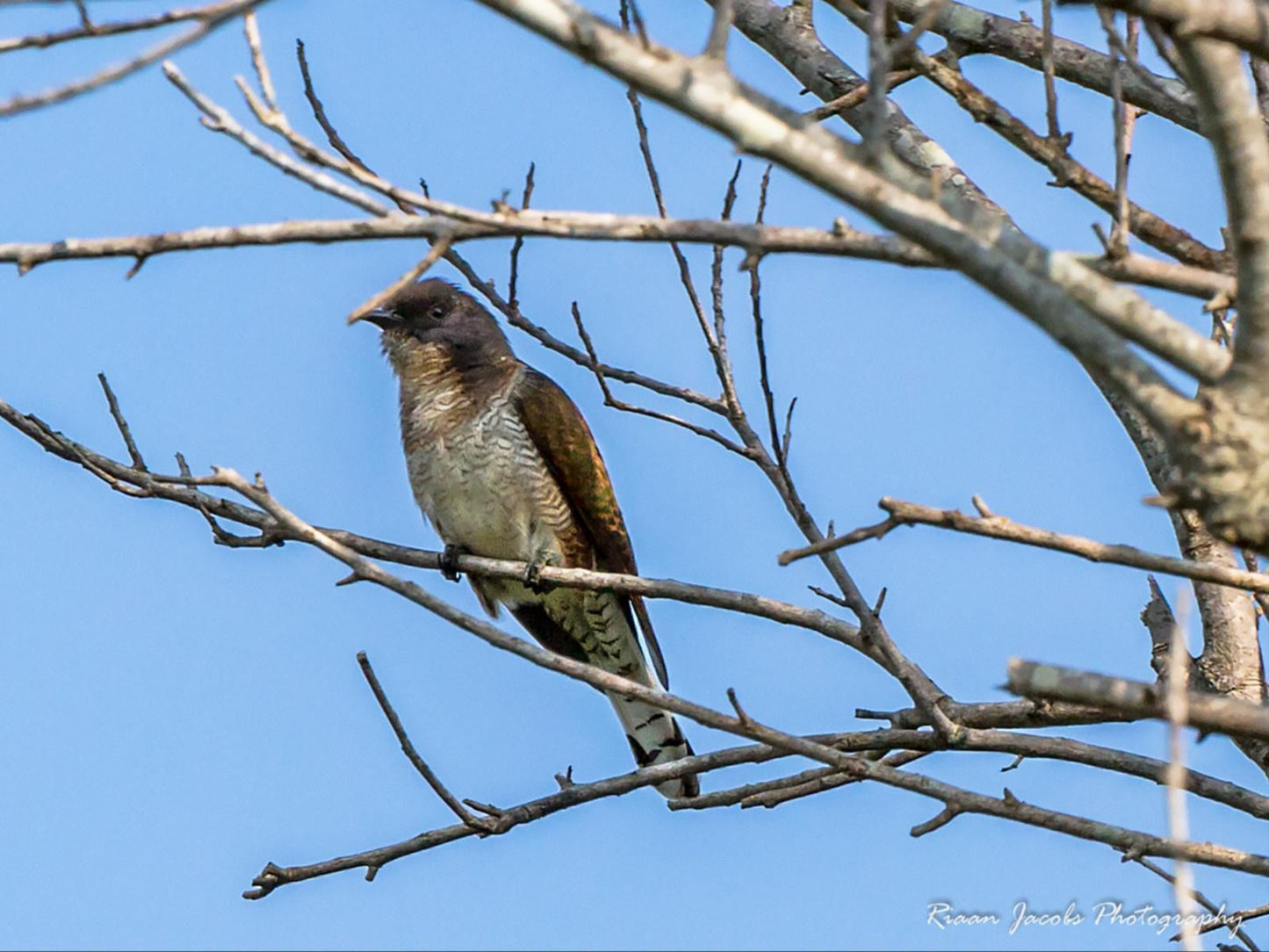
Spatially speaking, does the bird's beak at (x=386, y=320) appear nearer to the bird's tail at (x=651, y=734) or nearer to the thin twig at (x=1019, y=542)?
the bird's tail at (x=651, y=734)

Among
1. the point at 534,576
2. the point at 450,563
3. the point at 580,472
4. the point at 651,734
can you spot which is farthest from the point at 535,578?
the point at 651,734

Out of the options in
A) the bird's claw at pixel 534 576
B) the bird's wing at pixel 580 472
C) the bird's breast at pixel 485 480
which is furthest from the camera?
the bird's wing at pixel 580 472

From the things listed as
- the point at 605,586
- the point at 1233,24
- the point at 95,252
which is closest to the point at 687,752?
the point at 605,586

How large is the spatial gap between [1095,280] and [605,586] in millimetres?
2551

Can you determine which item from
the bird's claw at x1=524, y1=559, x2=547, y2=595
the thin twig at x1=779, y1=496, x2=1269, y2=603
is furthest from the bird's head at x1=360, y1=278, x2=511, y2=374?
the thin twig at x1=779, y1=496, x2=1269, y2=603

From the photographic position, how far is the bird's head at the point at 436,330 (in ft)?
24.6

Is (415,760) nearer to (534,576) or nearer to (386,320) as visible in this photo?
(534,576)

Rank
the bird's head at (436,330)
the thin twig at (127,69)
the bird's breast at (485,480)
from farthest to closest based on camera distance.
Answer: the bird's head at (436,330)
the bird's breast at (485,480)
the thin twig at (127,69)

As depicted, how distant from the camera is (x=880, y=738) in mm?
4285

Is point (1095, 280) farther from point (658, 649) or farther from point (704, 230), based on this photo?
point (658, 649)

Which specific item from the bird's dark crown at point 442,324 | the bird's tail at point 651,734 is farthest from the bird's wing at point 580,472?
the bird's dark crown at point 442,324

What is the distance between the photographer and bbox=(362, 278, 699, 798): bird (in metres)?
7.09

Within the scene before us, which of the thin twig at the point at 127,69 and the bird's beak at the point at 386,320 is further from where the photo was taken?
A: the bird's beak at the point at 386,320

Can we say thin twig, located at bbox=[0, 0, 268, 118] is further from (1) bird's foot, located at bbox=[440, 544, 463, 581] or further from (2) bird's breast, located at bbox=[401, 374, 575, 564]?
(2) bird's breast, located at bbox=[401, 374, 575, 564]
